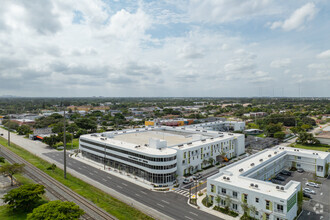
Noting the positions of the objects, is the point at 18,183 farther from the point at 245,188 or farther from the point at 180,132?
the point at 180,132

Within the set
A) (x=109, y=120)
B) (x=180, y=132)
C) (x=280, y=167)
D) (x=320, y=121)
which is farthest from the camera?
(x=109, y=120)

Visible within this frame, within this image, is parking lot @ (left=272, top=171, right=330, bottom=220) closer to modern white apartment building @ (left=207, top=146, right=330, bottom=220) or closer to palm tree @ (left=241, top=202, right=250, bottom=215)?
modern white apartment building @ (left=207, top=146, right=330, bottom=220)

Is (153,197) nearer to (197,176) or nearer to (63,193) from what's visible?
(197,176)

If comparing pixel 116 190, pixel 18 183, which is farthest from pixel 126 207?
pixel 18 183

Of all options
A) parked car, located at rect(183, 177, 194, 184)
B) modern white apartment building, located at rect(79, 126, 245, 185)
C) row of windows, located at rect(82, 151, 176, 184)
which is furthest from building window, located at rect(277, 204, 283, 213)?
row of windows, located at rect(82, 151, 176, 184)

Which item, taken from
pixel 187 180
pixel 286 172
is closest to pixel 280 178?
pixel 286 172
